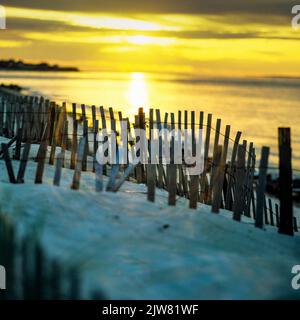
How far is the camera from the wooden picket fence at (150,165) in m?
6.64

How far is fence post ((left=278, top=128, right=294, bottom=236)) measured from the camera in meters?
6.24

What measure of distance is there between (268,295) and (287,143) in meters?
2.08

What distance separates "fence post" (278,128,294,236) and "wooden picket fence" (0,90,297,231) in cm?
20

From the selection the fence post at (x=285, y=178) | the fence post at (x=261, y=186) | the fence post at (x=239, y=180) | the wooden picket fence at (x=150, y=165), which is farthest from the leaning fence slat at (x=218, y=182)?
the fence post at (x=285, y=178)

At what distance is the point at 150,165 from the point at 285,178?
65.4 inches

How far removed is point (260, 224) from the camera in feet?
21.1

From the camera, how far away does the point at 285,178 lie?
6.30 metres

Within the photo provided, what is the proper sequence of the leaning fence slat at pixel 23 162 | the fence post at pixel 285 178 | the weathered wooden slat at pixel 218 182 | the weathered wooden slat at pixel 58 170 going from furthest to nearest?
the leaning fence slat at pixel 23 162 → the weathered wooden slat at pixel 58 170 → the weathered wooden slat at pixel 218 182 → the fence post at pixel 285 178

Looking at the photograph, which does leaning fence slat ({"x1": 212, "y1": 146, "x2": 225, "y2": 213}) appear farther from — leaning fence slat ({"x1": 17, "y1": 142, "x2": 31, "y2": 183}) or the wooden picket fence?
leaning fence slat ({"x1": 17, "y1": 142, "x2": 31, "y2": 183})

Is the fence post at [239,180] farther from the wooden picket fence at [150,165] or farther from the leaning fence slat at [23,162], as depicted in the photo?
the leaning fence slat at [23,162]

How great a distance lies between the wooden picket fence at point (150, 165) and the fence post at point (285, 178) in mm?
199

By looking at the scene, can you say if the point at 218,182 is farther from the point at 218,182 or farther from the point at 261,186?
the point at 261,186
